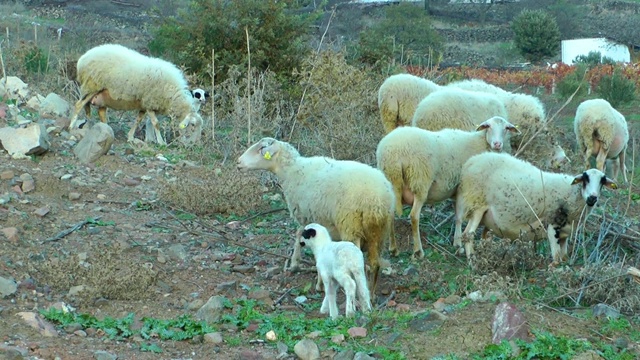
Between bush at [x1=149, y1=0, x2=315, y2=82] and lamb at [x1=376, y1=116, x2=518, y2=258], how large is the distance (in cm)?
854

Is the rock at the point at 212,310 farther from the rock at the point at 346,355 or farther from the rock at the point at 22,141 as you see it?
the rock at the point at 22,141

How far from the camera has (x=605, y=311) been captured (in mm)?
7262

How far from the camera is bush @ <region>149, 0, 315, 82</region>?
59.9 feet

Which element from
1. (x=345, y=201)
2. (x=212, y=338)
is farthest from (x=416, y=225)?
(x=212, y=338)

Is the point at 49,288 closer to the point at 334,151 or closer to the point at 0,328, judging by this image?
the point at 0,328

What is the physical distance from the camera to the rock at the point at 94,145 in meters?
12.3

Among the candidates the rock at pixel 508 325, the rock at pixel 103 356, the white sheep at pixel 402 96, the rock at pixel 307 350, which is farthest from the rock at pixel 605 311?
the white sheep at pixel 402 96

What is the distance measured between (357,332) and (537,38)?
41.4m

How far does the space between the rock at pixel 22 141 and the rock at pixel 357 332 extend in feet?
21.4

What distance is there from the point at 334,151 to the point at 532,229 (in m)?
3.30

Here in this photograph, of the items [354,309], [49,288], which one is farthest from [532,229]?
[49,288]

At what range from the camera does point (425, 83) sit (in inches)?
503

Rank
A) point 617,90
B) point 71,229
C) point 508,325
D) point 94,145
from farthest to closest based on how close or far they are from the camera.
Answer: point 617,90
point 94,145
point 71,229
point 508,325

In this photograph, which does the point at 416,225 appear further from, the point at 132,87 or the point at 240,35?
the point at 240,35
